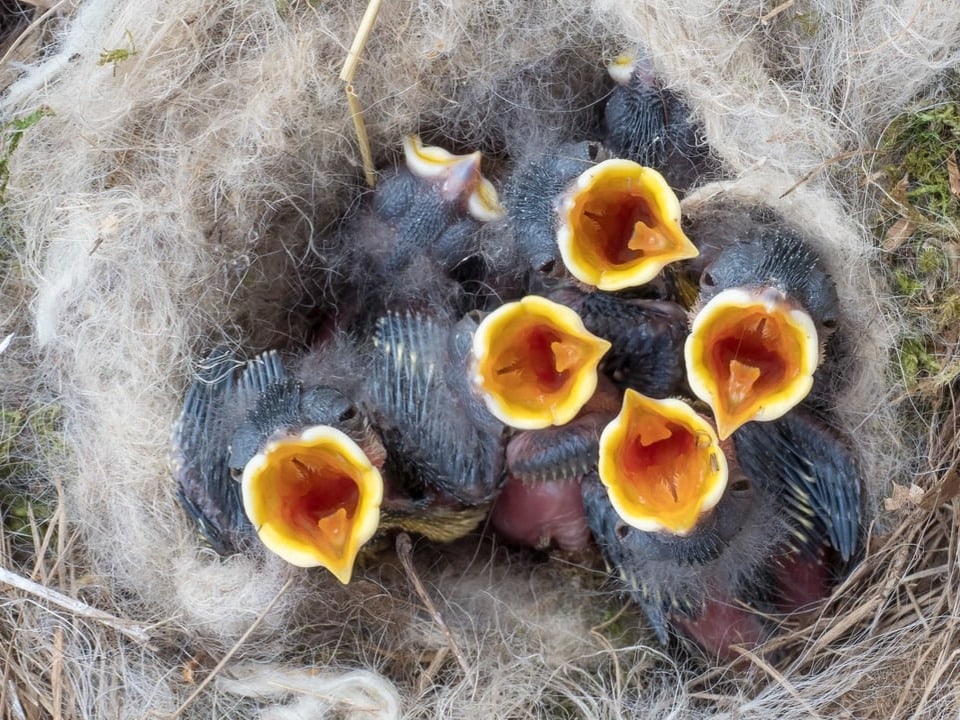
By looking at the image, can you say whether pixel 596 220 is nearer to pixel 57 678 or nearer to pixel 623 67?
pixel 623 67

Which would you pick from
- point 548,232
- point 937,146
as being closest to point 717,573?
point 548,232

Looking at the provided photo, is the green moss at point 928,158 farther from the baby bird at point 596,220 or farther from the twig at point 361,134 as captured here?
the twig at point 361,134

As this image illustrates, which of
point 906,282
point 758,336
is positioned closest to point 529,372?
point 758,336

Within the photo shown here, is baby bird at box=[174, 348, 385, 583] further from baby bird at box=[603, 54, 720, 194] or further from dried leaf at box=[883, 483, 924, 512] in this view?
dried leaf at box=[883, 483, 924, 512]

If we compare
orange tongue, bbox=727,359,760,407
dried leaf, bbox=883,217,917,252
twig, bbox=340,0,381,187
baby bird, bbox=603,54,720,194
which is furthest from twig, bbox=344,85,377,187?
dried leaf, bbox=883,217,917,252

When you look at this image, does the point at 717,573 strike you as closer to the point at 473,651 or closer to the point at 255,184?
the point at 473,651

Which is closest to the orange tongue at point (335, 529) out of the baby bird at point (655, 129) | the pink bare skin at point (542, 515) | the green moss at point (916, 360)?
the pink bare skin at point (542, 515)
